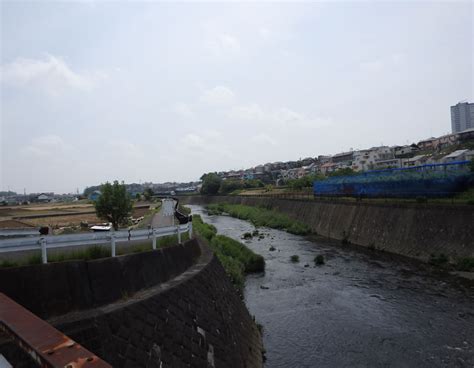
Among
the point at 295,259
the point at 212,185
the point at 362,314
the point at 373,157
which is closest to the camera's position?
the point at 362,314

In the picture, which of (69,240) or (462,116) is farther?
(462,116)

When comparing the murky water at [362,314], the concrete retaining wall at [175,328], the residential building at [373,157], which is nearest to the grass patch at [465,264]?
the murky water at [362,314]

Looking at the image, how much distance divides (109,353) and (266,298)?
1447 cm

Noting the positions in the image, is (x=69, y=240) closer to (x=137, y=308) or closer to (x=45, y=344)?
(x=137, y=308)

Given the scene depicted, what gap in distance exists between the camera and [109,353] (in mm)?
6223

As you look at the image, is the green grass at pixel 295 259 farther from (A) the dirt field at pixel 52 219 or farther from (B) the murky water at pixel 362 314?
(A) the dirt field at pixel 52 219

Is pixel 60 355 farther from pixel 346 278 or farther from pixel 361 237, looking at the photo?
pixel 361 237

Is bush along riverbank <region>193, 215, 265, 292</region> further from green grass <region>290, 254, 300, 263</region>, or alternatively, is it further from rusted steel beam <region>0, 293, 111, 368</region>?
rusted steel beam <region>0, 293, 111, 368</region>

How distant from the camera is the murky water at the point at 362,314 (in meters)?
13.4

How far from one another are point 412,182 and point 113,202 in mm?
27413

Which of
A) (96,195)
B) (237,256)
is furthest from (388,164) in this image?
(96,195)

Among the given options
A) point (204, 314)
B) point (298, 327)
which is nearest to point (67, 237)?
point (204, 314)

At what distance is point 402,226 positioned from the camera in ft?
103

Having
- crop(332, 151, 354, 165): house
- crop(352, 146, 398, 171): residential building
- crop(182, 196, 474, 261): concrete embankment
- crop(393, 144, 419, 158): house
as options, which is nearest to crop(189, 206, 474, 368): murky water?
crop(182, 196, 474, 261): concrete embankment
